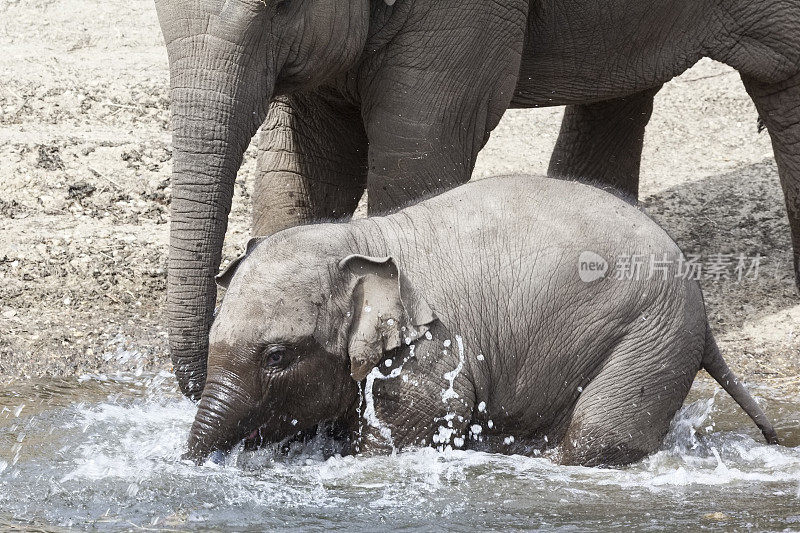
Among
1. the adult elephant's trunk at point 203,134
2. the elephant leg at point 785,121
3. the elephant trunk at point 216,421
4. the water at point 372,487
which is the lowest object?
the water at point 372,487

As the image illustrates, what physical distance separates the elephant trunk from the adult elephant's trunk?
1.36ft

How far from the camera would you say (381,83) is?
7090 mm

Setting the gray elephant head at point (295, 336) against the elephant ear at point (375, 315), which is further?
the elephant ear at point (375, 315)

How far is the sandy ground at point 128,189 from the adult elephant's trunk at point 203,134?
5.56 feet

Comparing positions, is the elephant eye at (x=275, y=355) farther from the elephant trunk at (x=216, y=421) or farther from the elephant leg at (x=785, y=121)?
the elephant leg at (x=785, y=121)

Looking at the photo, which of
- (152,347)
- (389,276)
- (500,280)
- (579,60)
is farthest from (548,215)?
(152,347)

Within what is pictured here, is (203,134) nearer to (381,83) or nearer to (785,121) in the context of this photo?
(381,83)

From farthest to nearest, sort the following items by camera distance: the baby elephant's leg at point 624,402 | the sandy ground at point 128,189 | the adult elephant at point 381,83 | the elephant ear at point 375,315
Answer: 1. the sandy ground at point 128,189
2. the adult elephant at point 381,83
3. the baby elephant's leg at point 624,402
4. the elephant ear at point 375,315

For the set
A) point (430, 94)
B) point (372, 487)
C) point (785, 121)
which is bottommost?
point (372, 487)

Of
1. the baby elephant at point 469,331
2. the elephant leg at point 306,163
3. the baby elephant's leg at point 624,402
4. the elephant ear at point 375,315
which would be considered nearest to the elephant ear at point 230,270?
the baby elephant at point 469,331

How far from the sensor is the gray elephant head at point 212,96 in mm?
6195

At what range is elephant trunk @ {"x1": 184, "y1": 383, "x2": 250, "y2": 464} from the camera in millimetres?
5777

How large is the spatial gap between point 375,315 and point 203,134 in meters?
1.15

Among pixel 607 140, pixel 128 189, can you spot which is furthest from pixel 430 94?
pixel 128 189
